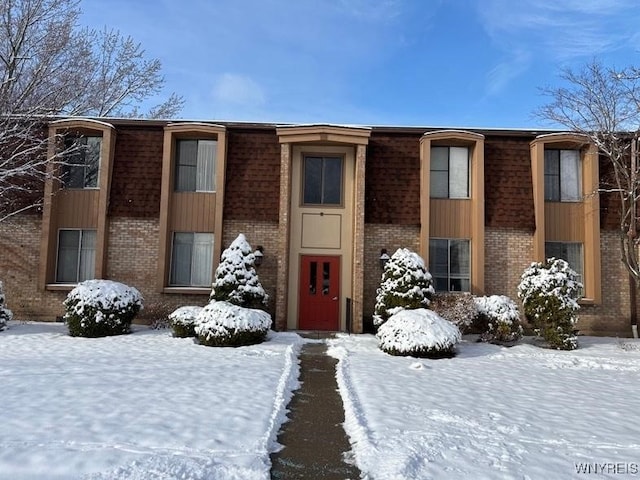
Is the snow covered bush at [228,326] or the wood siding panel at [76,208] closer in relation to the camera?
the snow covered bush at [228,326]

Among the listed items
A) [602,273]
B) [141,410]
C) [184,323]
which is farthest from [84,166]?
[602,273]

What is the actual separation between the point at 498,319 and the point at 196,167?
1059 cm

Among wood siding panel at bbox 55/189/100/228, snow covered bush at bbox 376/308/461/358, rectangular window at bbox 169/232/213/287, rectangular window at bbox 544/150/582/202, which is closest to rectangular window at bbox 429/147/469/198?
rectangular window at bbox 544/150/582/202

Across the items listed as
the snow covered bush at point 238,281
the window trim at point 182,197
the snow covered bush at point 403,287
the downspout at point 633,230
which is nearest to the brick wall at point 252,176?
the window trim at point 182,197

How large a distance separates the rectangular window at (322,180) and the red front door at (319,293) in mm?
1991

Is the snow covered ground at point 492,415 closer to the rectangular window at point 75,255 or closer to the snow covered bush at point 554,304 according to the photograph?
the snow covered bush at point 554,304

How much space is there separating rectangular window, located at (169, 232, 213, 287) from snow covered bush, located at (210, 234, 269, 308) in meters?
1.95

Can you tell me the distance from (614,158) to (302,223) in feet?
32.5

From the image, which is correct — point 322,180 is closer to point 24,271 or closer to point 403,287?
point 403,287

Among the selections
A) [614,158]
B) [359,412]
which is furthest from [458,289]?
[359,412]

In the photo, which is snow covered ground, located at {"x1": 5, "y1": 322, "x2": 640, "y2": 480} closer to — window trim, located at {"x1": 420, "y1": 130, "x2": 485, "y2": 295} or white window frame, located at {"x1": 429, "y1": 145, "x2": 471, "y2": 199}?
window trim, located at {"x1": 420, "y1": 130, "x2": 485, "y2": 295}

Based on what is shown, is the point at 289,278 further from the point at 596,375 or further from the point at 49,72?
the point at 49,72

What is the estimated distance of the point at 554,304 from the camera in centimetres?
1255

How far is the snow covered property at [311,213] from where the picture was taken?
49.0ft
